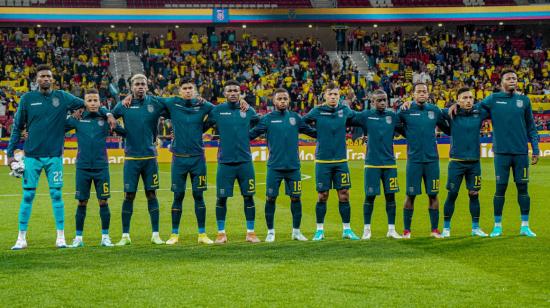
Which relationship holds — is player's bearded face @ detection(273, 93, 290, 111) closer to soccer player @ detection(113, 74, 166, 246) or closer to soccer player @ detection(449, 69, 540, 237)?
soccer player @ detection(113, 74, 166, 246)

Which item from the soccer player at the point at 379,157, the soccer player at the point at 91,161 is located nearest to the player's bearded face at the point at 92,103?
the soccer player at the point at 91,161

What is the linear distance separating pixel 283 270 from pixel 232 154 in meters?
2.69

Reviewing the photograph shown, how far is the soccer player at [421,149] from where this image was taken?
11289mm

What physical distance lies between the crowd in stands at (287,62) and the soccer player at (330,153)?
83.8ft

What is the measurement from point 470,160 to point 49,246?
606 cm

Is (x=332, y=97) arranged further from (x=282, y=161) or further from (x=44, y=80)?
(x=44, y=80)

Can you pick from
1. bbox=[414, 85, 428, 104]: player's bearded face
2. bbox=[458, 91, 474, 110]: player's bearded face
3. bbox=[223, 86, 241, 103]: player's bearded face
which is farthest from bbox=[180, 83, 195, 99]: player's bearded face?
bbox=[458, 91, 474, 110]: player's bearded face

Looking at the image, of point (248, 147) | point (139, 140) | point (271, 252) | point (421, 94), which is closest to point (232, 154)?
point (248, 147)

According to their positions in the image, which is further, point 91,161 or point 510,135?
point 510,135

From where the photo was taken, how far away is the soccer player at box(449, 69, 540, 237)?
11430mm

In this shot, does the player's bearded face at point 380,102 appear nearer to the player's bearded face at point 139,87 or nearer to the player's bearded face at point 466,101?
the player's bearded face at point 466,101

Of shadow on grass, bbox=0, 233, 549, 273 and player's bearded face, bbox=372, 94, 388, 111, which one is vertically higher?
player's bearded face, bbox=372, 94, 388, 111

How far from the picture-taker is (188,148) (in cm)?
1096

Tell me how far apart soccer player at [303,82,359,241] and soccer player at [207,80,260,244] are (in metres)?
0.96
